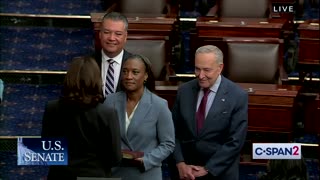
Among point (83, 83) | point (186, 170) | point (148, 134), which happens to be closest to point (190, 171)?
point (186, 170)

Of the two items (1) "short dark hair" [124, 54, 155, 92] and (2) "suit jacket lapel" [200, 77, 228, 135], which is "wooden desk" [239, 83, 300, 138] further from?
(1) "short dark hair" [124, 54, 155, 92]

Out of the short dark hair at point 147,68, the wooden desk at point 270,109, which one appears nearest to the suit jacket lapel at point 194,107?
the short dark hair at point 147,68

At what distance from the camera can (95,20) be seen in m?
3.67

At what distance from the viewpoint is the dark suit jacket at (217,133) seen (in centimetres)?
257

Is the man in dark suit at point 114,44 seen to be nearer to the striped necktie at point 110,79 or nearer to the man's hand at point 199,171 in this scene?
the striped necktie at point 110,79

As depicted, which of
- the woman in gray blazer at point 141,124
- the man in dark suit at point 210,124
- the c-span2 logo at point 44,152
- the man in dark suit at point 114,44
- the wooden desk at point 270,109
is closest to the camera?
the c-span2 logo at point 44,152

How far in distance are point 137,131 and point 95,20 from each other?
54.7 inches

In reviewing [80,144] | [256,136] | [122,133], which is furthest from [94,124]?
[256,136]

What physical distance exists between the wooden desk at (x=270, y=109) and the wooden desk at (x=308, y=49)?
0.55m

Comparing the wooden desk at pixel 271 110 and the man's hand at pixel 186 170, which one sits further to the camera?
the wooden desk at pixel 271 110

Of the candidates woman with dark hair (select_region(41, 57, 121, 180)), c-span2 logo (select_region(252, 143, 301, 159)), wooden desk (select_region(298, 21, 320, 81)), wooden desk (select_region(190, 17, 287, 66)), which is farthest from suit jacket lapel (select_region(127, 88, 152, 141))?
wooden desk (select_region(298, 21, 320, 81))

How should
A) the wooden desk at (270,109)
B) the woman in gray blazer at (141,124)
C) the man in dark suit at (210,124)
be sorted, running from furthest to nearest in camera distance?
the wooden desk at (270,109)
the man in dark suit at (210,124)
the woman in gray blazer at (141,124)

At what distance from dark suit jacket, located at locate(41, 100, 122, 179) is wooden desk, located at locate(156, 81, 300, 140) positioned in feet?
3.68

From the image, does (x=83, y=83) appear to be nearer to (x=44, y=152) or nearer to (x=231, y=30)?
(x=44, y=152)
